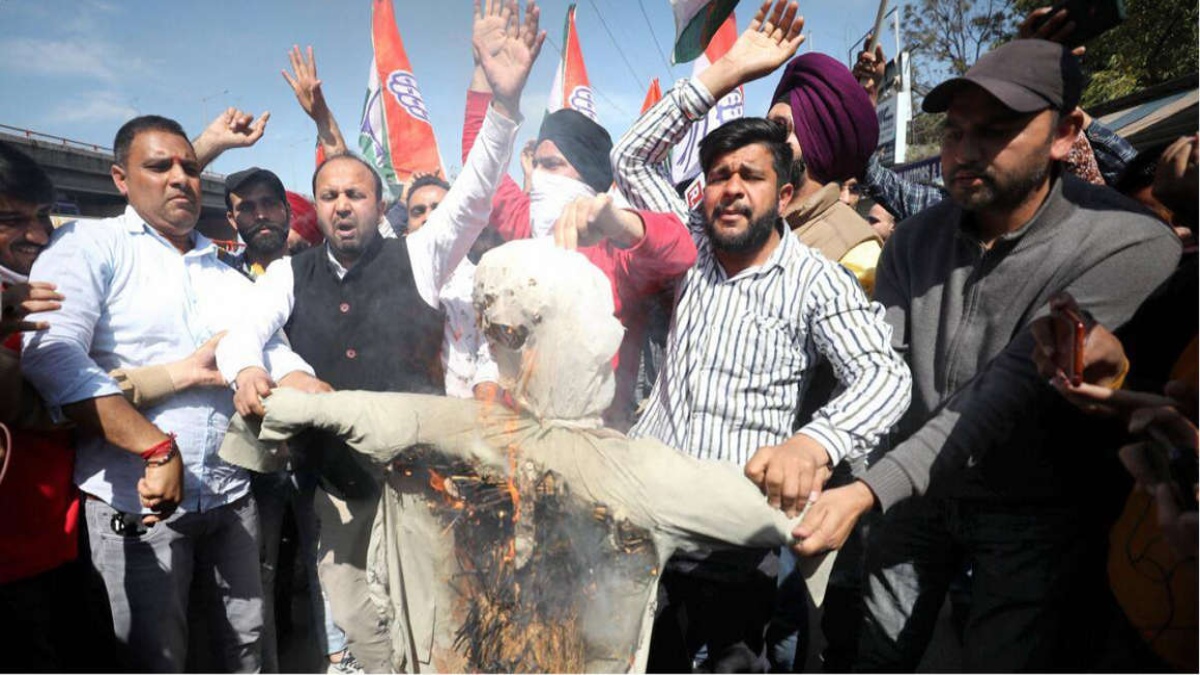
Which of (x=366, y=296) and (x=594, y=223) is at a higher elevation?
(x=594, y=223)

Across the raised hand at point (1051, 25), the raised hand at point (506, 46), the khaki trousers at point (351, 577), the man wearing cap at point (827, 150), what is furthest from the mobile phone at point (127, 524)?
the raised hand at point (1051, 25)

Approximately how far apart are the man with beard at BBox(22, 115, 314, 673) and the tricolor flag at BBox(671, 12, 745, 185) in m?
1.72

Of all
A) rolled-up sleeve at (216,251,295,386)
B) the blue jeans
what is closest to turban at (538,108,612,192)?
rolled-up sleeve at (216,251,295,386)

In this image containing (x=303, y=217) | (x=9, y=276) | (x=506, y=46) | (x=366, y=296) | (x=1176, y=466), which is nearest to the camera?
(x=1176, y=466)

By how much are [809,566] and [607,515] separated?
20.4 inches

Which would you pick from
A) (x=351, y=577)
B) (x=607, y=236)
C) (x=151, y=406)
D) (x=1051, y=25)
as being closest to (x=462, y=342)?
(x=607, y=236)

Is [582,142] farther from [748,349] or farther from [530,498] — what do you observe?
[530,498]

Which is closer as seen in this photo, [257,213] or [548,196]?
[548,196]

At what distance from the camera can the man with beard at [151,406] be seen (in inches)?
77.5

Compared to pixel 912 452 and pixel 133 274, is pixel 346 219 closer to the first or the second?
pixel 133 274

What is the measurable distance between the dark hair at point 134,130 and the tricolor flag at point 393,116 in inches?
25.1

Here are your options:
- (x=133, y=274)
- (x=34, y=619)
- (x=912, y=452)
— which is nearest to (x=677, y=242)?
(x=912, y=452)

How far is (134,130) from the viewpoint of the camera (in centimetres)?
218

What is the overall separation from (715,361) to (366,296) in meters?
1.18
